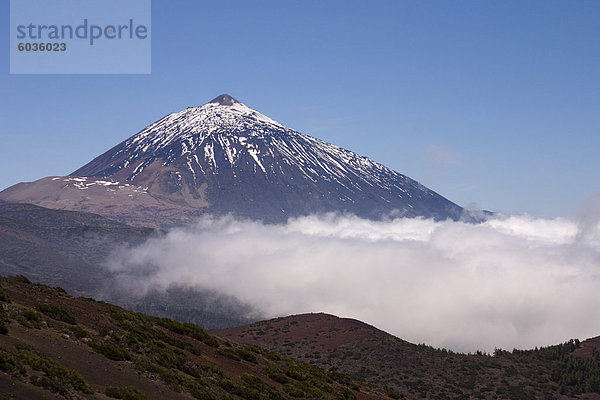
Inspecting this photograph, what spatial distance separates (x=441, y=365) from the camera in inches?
2906

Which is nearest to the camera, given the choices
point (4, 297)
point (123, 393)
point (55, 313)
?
point (123, 393)

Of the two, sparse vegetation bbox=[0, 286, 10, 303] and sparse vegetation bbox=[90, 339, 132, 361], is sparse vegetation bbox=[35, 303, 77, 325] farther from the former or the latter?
sparse vegetation bbox=[90, 339, 132, 361]

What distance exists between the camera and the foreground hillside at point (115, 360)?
19.7m

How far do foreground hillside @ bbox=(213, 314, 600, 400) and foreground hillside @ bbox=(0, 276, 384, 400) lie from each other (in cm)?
3085

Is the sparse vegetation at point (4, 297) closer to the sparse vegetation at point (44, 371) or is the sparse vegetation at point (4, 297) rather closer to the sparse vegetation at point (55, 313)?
the sparse vegetation at point (55, 313)

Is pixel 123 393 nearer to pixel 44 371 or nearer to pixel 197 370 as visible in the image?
pixel 44 371

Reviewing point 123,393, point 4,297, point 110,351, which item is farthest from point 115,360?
point 4,297

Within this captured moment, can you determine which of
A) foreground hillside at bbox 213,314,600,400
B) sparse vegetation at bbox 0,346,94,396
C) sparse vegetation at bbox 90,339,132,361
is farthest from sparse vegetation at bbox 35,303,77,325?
foreground hillside at bbox 213,314,600,400

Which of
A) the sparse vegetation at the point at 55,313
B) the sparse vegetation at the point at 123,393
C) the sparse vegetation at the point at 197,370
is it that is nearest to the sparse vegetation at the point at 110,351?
the sparse vegetation at the point at 197,370

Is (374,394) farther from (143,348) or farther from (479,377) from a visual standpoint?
(479,377)

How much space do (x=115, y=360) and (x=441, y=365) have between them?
5523cm

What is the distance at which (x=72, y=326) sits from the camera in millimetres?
26234

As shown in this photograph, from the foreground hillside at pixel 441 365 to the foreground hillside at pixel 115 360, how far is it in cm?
3085

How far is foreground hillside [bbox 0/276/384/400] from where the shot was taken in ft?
64.5
